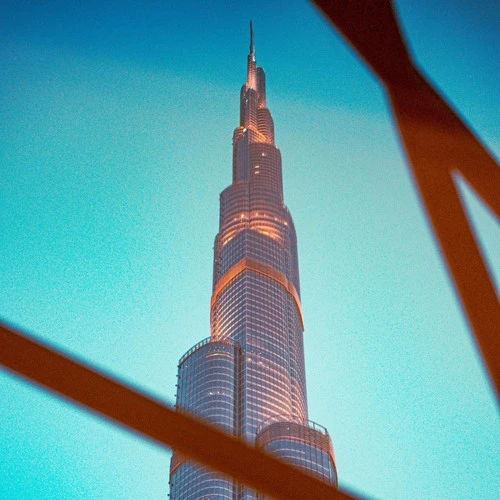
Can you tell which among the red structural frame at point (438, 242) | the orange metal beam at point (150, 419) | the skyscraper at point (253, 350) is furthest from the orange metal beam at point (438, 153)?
the skyscraper at point (253, 350)

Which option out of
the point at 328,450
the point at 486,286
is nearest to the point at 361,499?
the point at 486,286

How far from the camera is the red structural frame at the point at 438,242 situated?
1.78 m

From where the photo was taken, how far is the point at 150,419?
179 centimetres

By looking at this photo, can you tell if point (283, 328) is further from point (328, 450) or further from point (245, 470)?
point (245, 470)

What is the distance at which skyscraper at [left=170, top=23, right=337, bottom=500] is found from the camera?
11346 centimetres

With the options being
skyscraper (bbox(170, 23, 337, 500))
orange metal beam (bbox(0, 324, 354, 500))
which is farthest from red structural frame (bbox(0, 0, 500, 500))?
skyscraper (bbox(170, 23, 337, 500))

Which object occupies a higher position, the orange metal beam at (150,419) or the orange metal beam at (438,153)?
the orange metal beam at (438,153)

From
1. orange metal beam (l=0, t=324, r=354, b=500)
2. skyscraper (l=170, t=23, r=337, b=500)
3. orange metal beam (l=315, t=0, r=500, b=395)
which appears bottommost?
orange metal beam (l=0, t=324, r=354, b=500)

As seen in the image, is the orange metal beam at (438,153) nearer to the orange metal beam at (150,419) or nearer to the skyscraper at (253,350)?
the orange metal beam at (150,419)

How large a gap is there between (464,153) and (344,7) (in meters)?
0.52

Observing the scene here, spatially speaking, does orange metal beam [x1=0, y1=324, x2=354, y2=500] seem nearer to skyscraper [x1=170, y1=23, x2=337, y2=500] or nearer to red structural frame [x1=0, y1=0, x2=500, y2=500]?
red structural frame [x1=0, y1=0, x2=500, y2=500]

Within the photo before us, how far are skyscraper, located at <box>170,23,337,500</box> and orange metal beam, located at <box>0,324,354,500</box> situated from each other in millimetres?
105221

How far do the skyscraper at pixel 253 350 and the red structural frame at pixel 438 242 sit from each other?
105188 millimetres

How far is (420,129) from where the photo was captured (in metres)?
2.02
